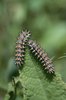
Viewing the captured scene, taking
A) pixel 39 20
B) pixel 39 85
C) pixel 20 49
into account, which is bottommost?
pixel 39 85

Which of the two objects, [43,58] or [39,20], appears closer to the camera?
[43,58]

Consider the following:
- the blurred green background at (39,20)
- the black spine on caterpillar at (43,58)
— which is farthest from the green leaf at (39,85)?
the blurred green background at (39,20)

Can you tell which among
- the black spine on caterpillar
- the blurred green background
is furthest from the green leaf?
the blurred green background

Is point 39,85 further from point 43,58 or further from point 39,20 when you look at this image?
point 39,20

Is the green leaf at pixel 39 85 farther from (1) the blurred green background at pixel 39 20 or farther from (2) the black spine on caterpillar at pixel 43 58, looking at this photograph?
(1) the blurred green background at pixel 39 20

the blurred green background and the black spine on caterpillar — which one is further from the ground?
the blurred green background

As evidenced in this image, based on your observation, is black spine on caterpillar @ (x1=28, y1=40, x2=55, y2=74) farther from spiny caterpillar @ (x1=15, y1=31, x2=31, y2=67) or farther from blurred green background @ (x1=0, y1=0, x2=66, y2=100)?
blurred green background @ (x1=0, y1=0, x2=66, y2=100)

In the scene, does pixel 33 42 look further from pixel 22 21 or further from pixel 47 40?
pixel 22 21

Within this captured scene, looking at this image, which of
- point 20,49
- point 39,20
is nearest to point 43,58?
point 20,49
